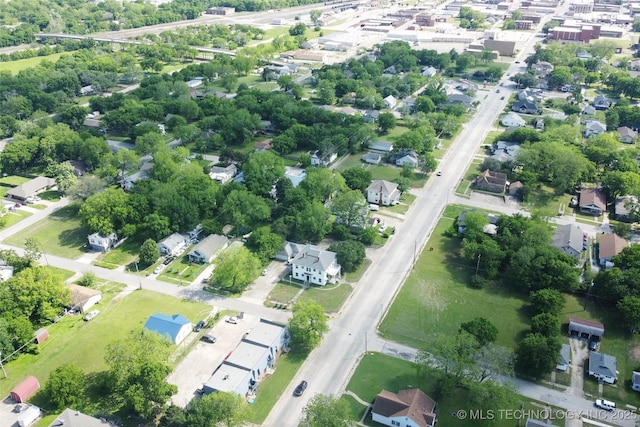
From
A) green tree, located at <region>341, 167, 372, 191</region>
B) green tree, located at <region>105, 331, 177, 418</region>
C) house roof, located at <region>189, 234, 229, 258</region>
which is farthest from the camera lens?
green tree, located at <region>341, 167, 372, 191</region>

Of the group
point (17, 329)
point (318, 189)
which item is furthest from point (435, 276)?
point (17, 329)

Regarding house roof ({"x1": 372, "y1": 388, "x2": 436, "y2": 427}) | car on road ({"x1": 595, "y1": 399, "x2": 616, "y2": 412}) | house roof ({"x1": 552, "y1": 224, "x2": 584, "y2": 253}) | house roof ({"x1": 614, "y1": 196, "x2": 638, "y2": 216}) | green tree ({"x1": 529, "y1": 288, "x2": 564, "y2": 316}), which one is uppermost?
house roof ({"x1": 372, "y1": 388, "x2": 436, "y2": 427})

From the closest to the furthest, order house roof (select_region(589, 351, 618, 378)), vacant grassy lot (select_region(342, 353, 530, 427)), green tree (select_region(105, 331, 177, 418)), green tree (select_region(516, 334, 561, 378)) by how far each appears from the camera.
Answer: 1. green tree (select_region(105, 331, 177, 418))
2. vacant grassy lot (select_region(342, 353, 530, 427))
3. green tree (select_region(516, 334, 561, 378))
4. house roof (select_region(589, 351, 618, 378))

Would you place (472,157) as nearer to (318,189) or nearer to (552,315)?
(318,189)

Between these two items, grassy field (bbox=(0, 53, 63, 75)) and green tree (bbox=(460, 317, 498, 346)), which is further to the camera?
grassy field (bbox=(0, 53, 63, 75))

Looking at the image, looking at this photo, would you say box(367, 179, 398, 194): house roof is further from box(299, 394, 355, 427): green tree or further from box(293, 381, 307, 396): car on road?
box(299, 394, 355, 427): green tree

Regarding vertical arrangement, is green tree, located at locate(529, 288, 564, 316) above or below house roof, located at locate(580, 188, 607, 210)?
above

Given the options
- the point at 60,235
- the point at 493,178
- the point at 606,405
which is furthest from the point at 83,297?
the point at 493,178

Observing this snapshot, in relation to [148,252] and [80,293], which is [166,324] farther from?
A: [148,252]

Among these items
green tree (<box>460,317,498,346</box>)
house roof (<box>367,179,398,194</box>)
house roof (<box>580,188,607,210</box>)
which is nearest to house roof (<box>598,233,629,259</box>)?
house roof (<box>580,188,607,210</box>)
